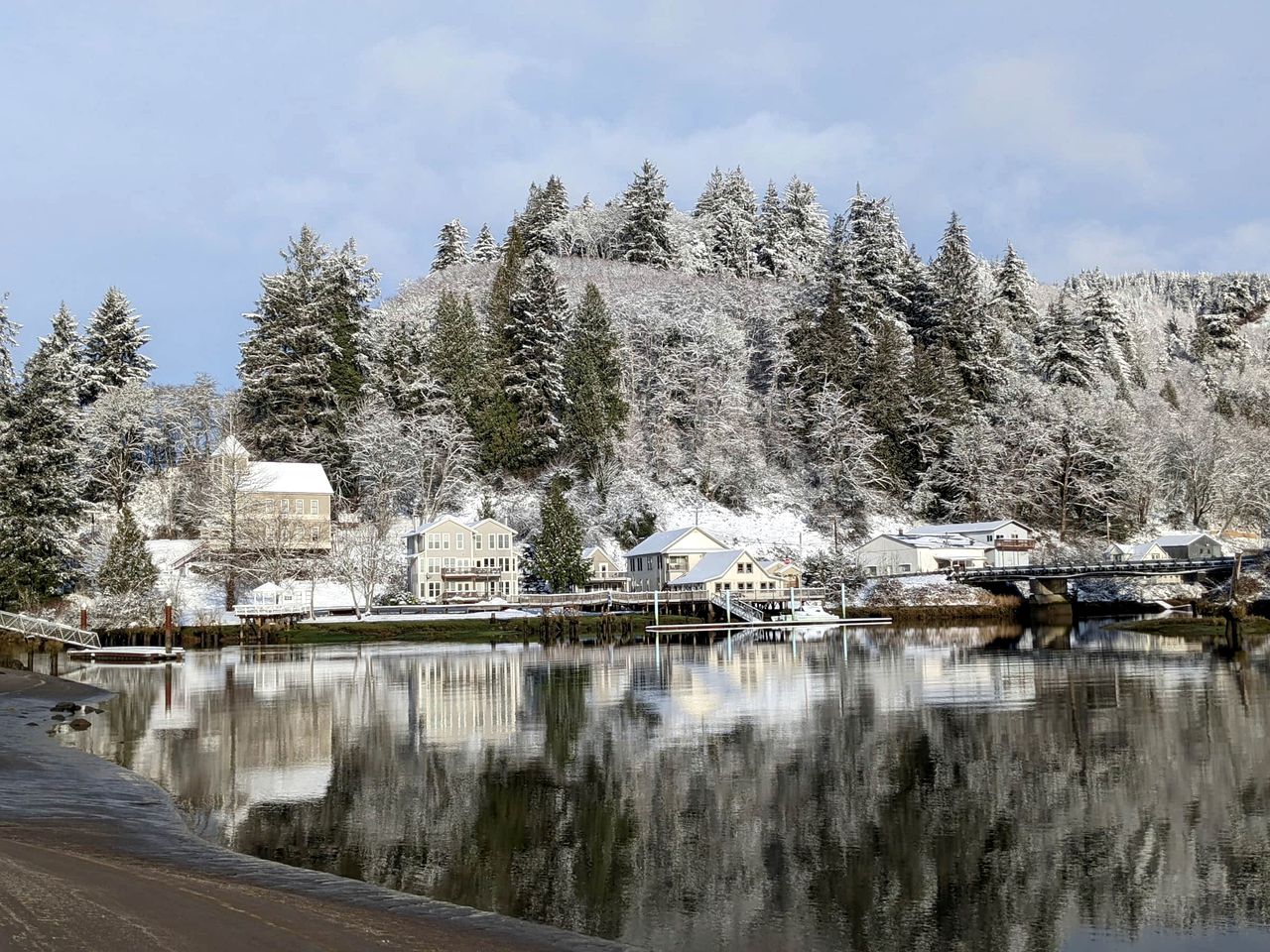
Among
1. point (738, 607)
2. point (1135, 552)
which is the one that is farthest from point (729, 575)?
point (1135, 552)

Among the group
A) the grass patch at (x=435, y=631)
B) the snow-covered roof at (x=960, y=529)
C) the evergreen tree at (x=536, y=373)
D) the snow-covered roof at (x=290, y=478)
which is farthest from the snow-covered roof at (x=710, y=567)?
the snow-covered roof at (x=290, y=478)

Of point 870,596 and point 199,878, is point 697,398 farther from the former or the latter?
point 199,878

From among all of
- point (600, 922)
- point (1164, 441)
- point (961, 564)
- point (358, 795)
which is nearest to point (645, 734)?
point (358, 795)

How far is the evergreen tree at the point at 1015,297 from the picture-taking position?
123 metres

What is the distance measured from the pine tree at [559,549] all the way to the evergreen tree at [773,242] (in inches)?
2484

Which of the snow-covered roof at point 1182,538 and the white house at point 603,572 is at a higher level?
the snow-covered roof at point 1182,538

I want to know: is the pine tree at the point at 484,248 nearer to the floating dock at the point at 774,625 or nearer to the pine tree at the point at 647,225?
the pine tree at the point at 647,225

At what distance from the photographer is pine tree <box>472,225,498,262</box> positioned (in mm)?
137875

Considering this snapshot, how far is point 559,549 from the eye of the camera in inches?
3278

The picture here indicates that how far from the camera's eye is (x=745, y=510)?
99750 millimetres

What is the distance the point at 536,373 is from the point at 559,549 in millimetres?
19764

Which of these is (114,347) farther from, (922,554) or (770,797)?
(770,797)

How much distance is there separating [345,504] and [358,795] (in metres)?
76.0

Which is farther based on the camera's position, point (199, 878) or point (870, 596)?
point (870, 596)
